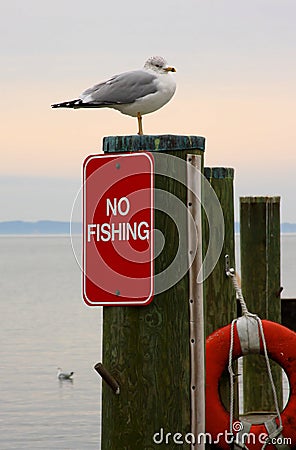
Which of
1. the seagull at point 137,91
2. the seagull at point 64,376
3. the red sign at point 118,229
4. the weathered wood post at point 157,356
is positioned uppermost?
the seagull at point 64,376

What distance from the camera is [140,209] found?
5695mm

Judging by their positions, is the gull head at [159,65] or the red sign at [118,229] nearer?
the red sign at [118,229]

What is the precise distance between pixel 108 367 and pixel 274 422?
211cm

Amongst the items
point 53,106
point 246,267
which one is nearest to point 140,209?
point 53,106

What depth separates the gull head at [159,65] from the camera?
6.57 m

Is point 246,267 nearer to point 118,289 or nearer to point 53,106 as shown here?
point 53,106

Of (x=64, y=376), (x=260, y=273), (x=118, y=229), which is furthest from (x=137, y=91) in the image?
(x=64, y=376)

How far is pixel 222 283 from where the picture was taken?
7.23 m

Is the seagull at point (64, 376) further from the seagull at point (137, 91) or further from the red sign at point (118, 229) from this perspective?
the red sign at point (118, 229)

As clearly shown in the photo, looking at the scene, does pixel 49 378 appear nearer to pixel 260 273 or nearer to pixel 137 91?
pixel 260 273

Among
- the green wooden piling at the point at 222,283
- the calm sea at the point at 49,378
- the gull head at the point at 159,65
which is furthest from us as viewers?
the calm sea at the point at 49,378

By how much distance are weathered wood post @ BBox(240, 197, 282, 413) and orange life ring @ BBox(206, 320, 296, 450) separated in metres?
1.48

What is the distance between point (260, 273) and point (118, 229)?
3.57m

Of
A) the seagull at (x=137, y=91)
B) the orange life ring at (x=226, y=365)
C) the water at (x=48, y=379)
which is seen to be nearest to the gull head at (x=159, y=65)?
the seagull at (x=137, y=91)
